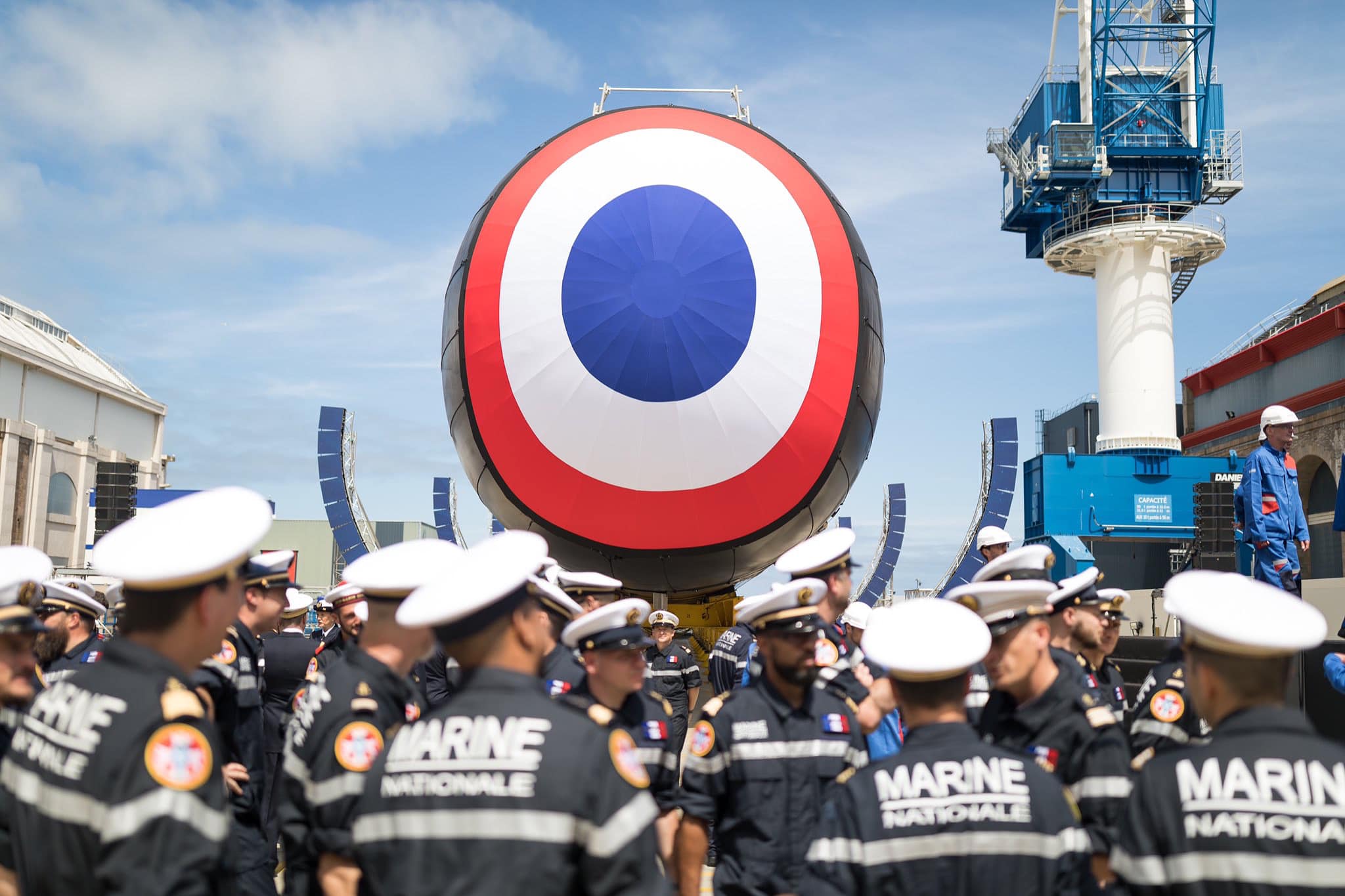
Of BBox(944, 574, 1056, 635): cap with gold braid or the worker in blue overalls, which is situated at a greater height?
the worker in blue overalls

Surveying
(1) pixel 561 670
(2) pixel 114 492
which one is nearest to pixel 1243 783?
(1) pixel 561 670

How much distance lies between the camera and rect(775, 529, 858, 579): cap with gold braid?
4.91 meters

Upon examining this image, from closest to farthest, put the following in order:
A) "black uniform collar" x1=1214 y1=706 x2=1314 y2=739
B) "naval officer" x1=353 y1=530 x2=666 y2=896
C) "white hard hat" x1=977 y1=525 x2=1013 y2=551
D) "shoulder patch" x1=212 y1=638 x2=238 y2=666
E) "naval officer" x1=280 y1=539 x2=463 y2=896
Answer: "naval officer" x1=353 y1=530 x2=666 y2=896 < "black uniform collar" x1=1214 y1=706 x2=1314 y2=739 < "naval officer" x1=280 y1=539 x2=463 y2=896 < "shoulder patch" x1=212 y1=638 x2=238 y2=666 < "white hard hat" x1=977 y1=525 x2=1013 y2=551

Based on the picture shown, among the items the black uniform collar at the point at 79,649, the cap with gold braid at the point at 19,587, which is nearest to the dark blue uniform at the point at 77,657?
the black uniform collar at the point at 79,649

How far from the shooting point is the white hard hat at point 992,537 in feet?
26.3

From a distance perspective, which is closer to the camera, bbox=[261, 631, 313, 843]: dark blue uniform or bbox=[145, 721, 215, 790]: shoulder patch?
bbox=[145, 721, 215, 790]: shoulder patch

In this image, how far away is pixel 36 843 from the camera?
7.80 ft

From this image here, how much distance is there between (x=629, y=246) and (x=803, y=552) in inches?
97.2

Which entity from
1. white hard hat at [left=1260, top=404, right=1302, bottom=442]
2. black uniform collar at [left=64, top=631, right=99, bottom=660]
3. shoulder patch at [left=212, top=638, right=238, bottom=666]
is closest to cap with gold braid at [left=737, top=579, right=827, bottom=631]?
shoulder patch at [left=212, top=638, right=238, bottom=666]

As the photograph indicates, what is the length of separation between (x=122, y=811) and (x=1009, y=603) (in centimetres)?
266

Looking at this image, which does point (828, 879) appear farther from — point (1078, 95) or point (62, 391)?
point (62, 391)

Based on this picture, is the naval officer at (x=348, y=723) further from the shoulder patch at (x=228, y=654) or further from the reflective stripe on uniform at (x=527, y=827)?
the shoulder patch at (x=228, y=654)

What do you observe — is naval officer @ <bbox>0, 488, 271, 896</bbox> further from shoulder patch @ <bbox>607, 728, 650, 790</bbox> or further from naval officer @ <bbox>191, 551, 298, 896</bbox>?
naval officer @ <bbox>191, 551, 298, 896</bbox>

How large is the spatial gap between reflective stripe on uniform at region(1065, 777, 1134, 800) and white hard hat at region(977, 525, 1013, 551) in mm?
4878
